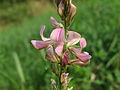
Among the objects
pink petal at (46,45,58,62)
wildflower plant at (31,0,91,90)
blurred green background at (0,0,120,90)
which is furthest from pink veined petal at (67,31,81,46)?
blurred green background at (0,0,120,90)

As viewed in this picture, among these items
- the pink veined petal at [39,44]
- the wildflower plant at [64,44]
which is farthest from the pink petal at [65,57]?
the pink veined petal at [39,44]

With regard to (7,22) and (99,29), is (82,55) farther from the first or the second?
(7,22)

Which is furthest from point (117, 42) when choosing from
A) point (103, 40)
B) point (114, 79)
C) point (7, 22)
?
point (7, 22)

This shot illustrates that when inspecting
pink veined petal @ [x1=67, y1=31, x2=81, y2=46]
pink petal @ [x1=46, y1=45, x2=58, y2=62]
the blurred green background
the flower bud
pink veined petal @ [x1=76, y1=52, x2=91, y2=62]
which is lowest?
the blurred green background

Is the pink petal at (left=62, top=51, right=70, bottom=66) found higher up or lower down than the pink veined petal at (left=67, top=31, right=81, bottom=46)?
lower down

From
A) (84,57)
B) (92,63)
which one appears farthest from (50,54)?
(92,63)

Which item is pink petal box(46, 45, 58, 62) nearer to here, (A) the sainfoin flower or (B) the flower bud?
(A) the sainfoin flower

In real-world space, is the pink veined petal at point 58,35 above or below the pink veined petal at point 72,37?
above

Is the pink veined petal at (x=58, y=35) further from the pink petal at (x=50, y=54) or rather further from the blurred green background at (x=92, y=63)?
the blurred green background at (x=92, y=63)

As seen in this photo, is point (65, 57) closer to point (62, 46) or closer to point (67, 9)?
point (62, 46)
